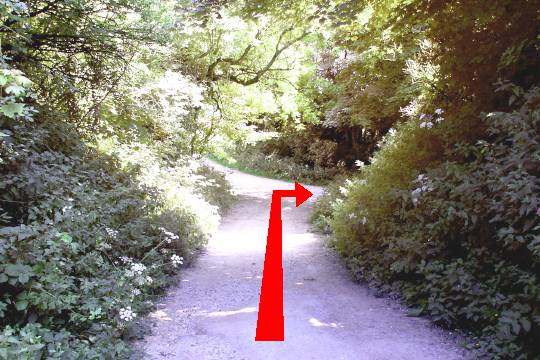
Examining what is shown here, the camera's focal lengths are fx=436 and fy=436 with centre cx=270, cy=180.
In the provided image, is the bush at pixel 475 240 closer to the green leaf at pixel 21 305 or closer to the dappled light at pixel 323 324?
the dappled light at pixel 323 324

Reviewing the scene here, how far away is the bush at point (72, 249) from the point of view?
3.97 meters

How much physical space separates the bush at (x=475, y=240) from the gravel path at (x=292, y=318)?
41 cm

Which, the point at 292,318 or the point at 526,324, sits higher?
the point at 526,324

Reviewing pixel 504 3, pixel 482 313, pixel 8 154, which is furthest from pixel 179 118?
pixel 482 313

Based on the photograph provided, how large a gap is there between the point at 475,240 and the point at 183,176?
793cm

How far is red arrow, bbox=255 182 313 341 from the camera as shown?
18.1 feet

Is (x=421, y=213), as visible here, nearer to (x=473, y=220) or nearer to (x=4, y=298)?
(x=473, y=220)

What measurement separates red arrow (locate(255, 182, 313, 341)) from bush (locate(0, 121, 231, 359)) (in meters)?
1.59

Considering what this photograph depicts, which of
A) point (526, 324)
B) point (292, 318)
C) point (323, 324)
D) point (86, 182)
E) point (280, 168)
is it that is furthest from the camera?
point (280, 168)

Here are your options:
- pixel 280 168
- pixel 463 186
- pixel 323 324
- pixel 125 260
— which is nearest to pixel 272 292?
pixel 323 324

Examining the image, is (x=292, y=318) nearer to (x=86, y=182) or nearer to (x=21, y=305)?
(x=21, y=305)

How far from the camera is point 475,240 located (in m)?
5.88

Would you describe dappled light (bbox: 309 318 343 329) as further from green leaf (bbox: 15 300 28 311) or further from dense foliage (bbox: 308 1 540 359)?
green leaf (bbox: 15 300 28 311)

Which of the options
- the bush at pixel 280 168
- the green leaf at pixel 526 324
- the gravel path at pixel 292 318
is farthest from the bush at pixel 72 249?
the bush at pixel 280 168
